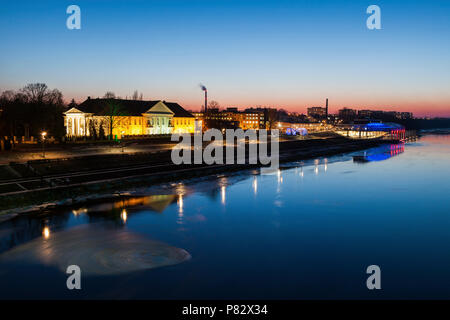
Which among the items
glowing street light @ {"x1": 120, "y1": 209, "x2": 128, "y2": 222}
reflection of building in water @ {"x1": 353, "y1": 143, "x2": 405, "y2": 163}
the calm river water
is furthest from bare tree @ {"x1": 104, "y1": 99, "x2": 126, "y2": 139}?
glowing street light @ {"x1": 120, "y1": 209, "x2": 128, "y2": 222}

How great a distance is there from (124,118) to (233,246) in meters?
70.6

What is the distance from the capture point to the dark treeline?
63.5 metres

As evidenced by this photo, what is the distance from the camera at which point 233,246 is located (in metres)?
18.5

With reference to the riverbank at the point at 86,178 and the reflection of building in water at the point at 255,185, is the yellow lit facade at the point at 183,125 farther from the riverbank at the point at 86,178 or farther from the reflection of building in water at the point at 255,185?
the reflection of building in water at the point at 255,185

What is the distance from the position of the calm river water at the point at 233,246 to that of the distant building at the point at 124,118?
48.8 metres

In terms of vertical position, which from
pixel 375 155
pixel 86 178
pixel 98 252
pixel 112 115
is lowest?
pixel 98 252

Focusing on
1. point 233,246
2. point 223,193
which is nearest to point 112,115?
point 223,193

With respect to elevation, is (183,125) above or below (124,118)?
below

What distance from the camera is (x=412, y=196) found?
3300 cm

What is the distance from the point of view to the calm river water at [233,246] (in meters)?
13.5

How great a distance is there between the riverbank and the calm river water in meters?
2.84

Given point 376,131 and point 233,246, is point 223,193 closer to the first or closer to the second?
point 233,246
